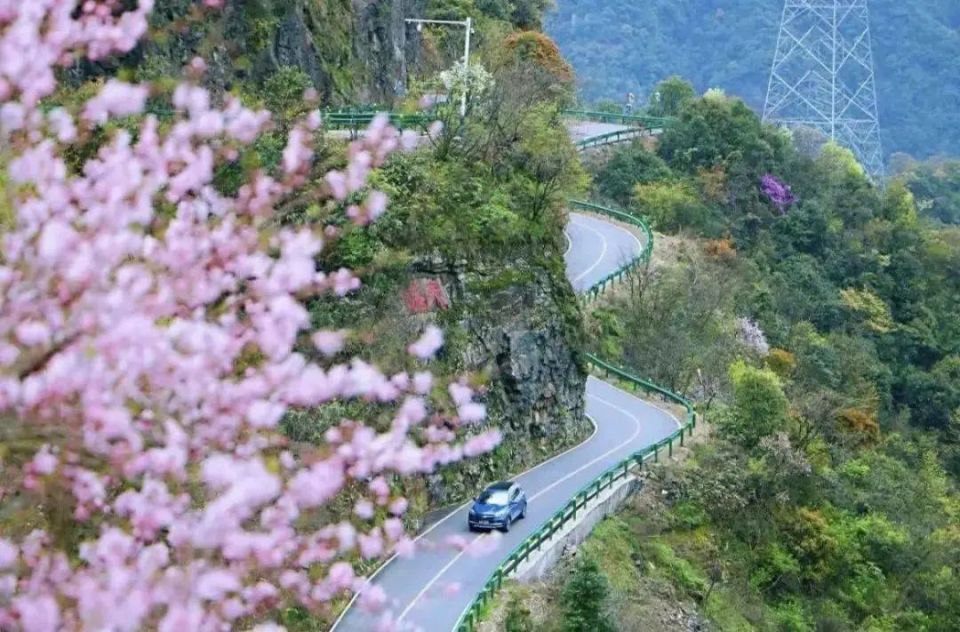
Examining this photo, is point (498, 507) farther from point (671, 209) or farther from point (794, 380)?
point (671, 209)

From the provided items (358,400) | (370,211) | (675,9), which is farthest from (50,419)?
(675,9)

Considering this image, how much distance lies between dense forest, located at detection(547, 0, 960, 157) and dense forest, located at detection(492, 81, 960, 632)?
51353mm

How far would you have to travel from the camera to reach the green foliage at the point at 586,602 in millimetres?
15391

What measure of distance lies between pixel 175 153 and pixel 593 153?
136ft

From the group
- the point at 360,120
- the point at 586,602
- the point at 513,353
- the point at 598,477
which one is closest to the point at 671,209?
the point at 360,120

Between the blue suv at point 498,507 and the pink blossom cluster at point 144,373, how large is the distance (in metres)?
11.9

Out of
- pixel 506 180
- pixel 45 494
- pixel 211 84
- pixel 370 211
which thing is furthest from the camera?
pixel 506 180

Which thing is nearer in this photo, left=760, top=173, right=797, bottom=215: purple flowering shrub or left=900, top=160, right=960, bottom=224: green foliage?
left=760, top=173, right=797, bottom=215: purple flowering shrub

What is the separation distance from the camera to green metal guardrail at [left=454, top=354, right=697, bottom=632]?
50.5 feet

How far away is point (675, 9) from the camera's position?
10438 centimetres

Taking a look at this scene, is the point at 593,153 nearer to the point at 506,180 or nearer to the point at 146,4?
the point at 506,180

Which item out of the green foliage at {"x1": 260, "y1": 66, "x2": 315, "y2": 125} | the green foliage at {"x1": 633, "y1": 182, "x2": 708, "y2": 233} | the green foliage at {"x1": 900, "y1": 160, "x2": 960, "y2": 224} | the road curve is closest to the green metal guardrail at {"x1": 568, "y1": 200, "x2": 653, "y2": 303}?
the road curve

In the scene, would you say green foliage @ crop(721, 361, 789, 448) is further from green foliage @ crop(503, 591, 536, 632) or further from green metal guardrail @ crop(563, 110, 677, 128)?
green metal guardrail @ crop(563, 110, 677, 128)

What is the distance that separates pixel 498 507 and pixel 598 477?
3879 mm
